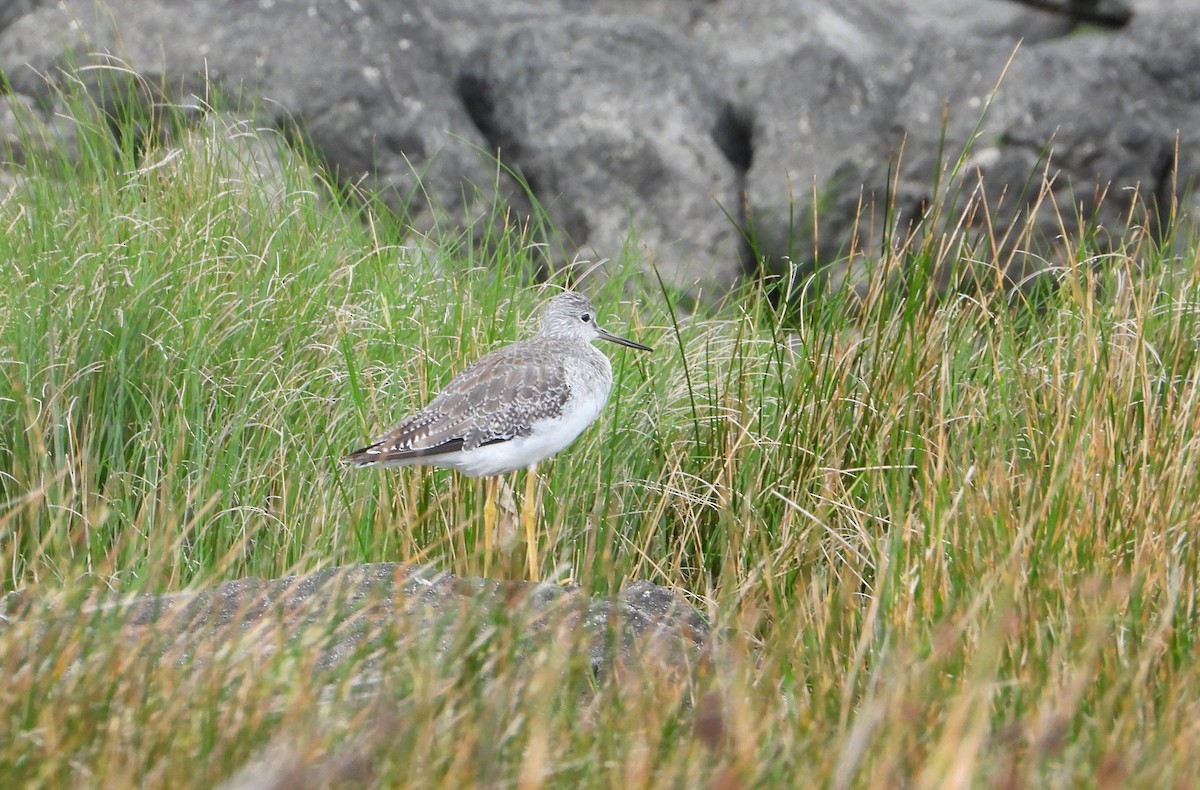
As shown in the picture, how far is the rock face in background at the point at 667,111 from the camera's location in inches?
325

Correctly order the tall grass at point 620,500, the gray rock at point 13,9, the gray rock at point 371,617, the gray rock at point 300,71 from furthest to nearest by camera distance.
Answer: the gray rock at point 13,9, the gray rock at point 300,71, the gray rock at point 371,617, the tall grass at point 620,500

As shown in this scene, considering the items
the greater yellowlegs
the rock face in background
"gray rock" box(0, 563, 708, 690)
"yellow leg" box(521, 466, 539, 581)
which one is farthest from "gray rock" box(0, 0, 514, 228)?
"gray rock" box(0, 563, 708, 690)

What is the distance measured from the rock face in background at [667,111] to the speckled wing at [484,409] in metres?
2.85

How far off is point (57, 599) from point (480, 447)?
5.40 feet

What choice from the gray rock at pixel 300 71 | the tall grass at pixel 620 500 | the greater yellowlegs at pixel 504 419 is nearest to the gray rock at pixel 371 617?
the tall grass at pixel 620 500

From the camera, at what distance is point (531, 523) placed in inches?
199

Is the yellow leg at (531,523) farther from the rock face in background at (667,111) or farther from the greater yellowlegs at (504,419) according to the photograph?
the rock face in background at (667,111)

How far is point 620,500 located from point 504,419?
0.77 m

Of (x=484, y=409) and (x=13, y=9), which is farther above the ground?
(x=13, y=9)

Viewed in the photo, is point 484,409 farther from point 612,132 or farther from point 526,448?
point 612,132

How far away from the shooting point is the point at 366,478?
529cm

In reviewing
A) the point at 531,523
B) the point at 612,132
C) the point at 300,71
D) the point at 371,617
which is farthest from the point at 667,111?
the point at 371,617

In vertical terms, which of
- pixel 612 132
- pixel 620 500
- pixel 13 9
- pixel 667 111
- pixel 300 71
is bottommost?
pixel 620 500

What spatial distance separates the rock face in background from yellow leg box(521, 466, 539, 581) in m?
2.97
